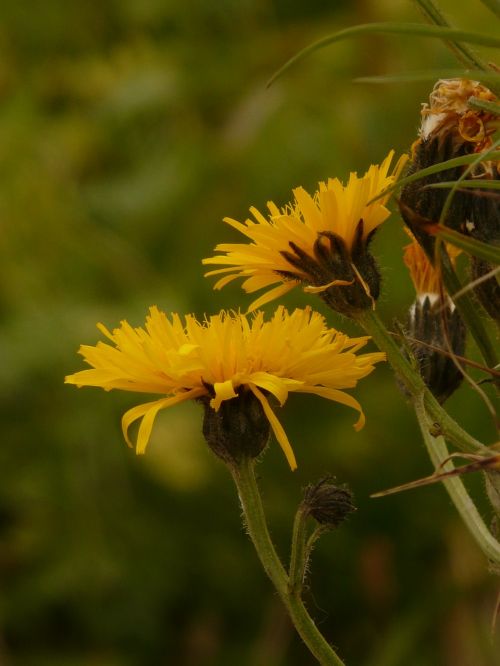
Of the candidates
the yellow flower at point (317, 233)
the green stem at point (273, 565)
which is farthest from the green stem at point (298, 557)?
the yellow flower at point (317, 233)

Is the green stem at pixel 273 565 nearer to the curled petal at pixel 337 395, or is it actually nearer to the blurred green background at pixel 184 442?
the curled petal at pixel 337 395

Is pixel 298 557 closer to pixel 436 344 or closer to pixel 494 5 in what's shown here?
pixel 436 344

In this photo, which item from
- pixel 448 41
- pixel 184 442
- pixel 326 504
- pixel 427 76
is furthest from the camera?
pixel 184 442

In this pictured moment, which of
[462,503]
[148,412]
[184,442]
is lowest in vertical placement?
[462,503]

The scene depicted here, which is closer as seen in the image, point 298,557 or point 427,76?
point 427,76

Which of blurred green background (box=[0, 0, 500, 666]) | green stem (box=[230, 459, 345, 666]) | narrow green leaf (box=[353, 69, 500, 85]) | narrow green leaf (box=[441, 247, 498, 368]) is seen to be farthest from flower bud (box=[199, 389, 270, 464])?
blurred green background (box=[0, 0, 500, 666])

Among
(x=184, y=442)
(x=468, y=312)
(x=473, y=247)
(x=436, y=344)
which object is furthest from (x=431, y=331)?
(x=184, y=442)
